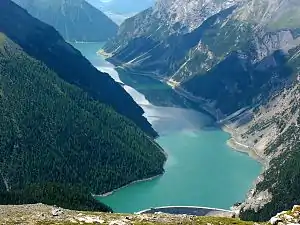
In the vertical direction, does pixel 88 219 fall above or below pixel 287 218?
above

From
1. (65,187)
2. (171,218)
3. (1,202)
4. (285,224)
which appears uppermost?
(65,187)

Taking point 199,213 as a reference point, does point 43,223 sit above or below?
below

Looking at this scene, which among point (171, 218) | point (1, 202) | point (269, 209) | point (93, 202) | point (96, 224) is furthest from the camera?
point (269, 209)

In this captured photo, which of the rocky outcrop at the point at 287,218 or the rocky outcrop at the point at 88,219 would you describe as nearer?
the rocky outcrop at the point at 287,218

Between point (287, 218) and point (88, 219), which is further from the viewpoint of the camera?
point (88, 219)

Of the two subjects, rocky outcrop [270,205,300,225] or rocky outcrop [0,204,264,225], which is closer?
rocky outcrop [270,205,300,225]

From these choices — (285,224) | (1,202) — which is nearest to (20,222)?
(285,224)

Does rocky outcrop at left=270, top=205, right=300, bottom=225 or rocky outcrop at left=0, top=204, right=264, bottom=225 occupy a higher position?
rocky outcrop at left=0, top=204, right=264, bottom=225

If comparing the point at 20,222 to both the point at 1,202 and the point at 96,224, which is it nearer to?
the point at 96,224

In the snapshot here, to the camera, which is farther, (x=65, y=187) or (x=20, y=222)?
(x=65, y=187)

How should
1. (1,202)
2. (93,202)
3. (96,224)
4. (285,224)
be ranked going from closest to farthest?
(285,224) < (96,224) < (1,202) < (93,202)

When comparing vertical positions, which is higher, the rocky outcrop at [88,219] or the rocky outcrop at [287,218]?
the rocky outcrop at [88,219]
